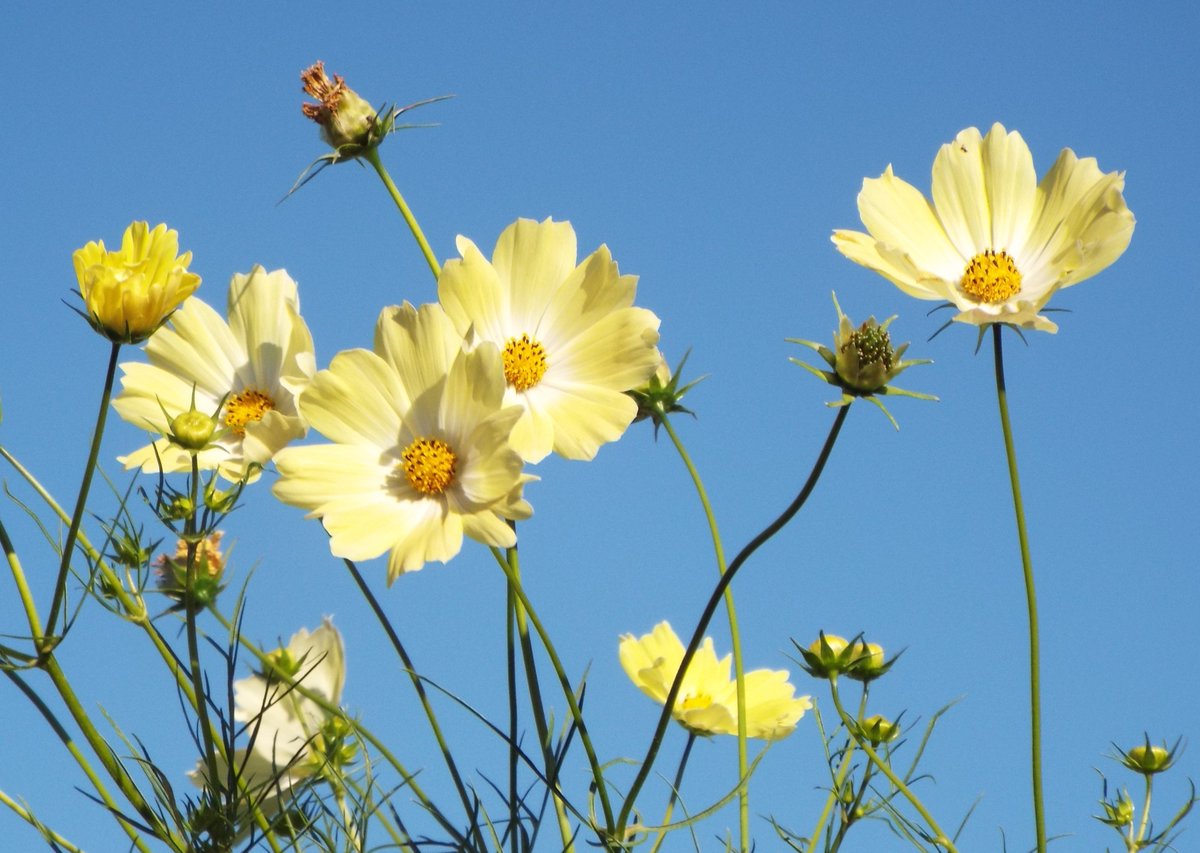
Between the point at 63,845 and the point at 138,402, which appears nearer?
the point at 63,845

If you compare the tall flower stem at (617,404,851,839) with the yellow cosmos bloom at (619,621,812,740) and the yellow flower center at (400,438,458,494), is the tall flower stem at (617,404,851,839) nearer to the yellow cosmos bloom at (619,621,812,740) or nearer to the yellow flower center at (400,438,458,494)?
the yellow flower center at (400,438,458,494)

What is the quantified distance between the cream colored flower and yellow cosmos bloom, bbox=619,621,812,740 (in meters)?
0.55

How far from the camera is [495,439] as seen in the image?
40.4 inches

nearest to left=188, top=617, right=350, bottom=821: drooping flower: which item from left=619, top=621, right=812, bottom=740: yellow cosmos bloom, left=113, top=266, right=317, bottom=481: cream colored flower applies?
left=113, top=266, right=317, bottom=481: cream colored flower

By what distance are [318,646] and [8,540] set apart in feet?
1.51

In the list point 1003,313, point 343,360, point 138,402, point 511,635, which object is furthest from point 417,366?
point 1003,313

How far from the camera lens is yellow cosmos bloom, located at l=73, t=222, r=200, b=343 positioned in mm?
1137

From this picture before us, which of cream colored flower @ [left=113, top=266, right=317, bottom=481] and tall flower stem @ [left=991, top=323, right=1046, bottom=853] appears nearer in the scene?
tall flower stem @ [left=991, top=323, right=1046, bottom=853]

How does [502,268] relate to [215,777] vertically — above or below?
above

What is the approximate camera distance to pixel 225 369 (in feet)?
4.45

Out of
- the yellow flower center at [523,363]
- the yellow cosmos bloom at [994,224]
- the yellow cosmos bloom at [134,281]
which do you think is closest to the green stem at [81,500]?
the yellow cosmos bloom at [134,281]

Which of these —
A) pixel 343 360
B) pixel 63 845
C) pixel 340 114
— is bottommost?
pixel 63 845

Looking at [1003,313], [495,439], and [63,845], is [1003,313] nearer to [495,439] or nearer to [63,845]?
[495,439]

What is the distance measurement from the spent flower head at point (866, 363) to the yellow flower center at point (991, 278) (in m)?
0.27
